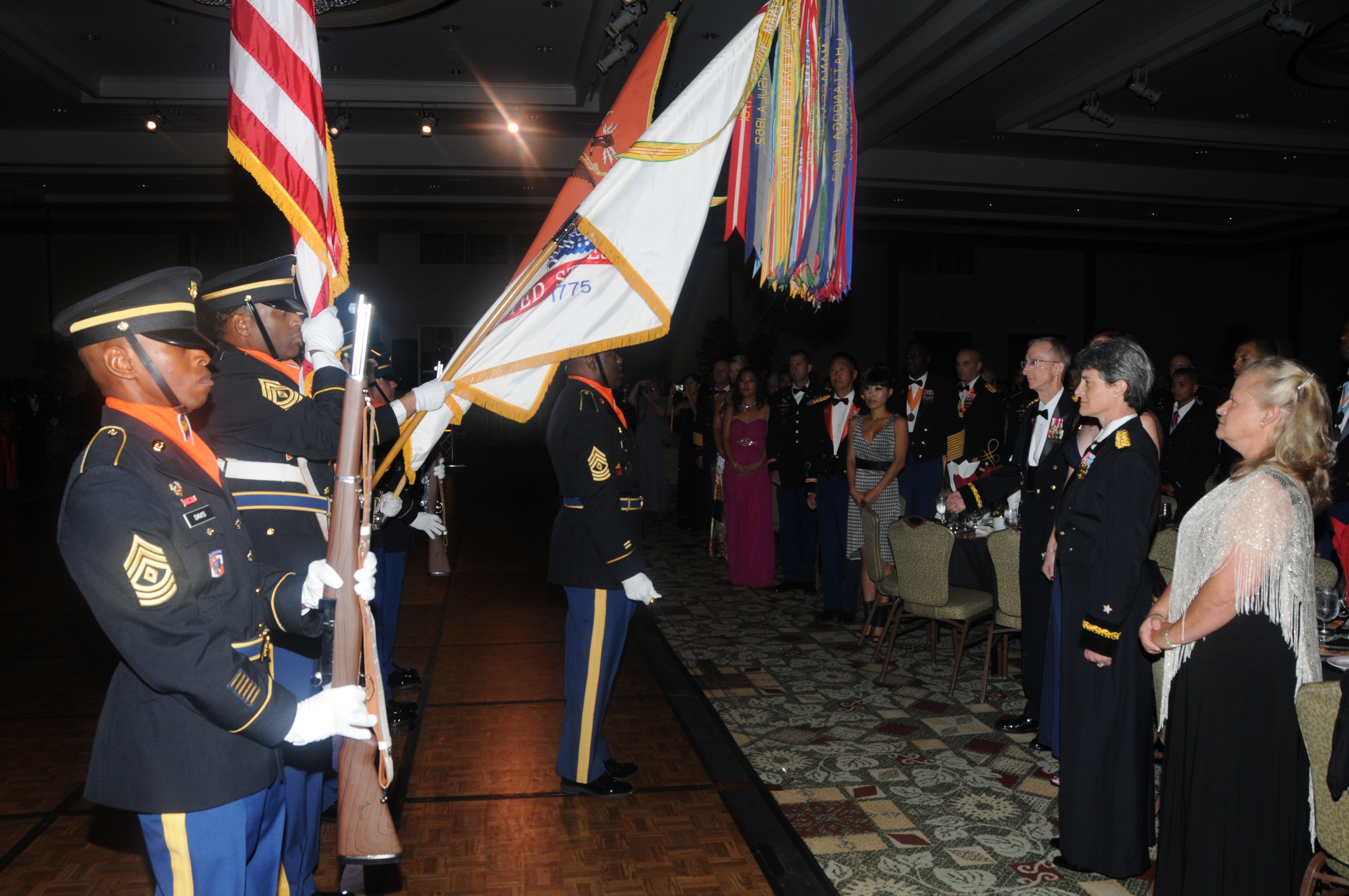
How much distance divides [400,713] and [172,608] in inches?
113

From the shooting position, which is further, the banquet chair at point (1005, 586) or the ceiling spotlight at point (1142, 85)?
the ceiling spotlight at point (1142, 85)

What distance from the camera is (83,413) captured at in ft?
49.8

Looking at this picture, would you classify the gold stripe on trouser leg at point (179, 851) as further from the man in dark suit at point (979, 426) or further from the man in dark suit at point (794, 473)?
the man in dark suit at point (979, 426)

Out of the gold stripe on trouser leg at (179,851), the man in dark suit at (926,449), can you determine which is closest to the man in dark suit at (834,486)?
the man in dark suit at (926,449)

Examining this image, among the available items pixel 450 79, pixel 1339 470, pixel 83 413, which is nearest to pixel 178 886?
pixel 1339 470

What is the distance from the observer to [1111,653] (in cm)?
258

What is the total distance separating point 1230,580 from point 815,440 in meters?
4.08

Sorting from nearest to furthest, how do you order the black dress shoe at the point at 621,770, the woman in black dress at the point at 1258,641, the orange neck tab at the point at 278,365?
the woman in black dress at the point at 1258,641 < the orange neck tab at the point at 278,365 < the black dress shoe at the point at 621,770

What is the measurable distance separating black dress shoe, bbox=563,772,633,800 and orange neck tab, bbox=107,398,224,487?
2.11m

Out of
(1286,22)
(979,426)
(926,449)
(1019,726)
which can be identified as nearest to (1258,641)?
(1019,726)

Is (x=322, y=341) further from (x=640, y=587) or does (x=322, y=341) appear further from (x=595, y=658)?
(x=595, y=658)

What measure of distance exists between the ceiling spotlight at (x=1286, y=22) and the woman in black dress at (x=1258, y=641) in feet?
20.4

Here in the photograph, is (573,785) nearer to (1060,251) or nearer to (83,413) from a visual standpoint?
(83,413)

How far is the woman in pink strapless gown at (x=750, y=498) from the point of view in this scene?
6797 millimetres
